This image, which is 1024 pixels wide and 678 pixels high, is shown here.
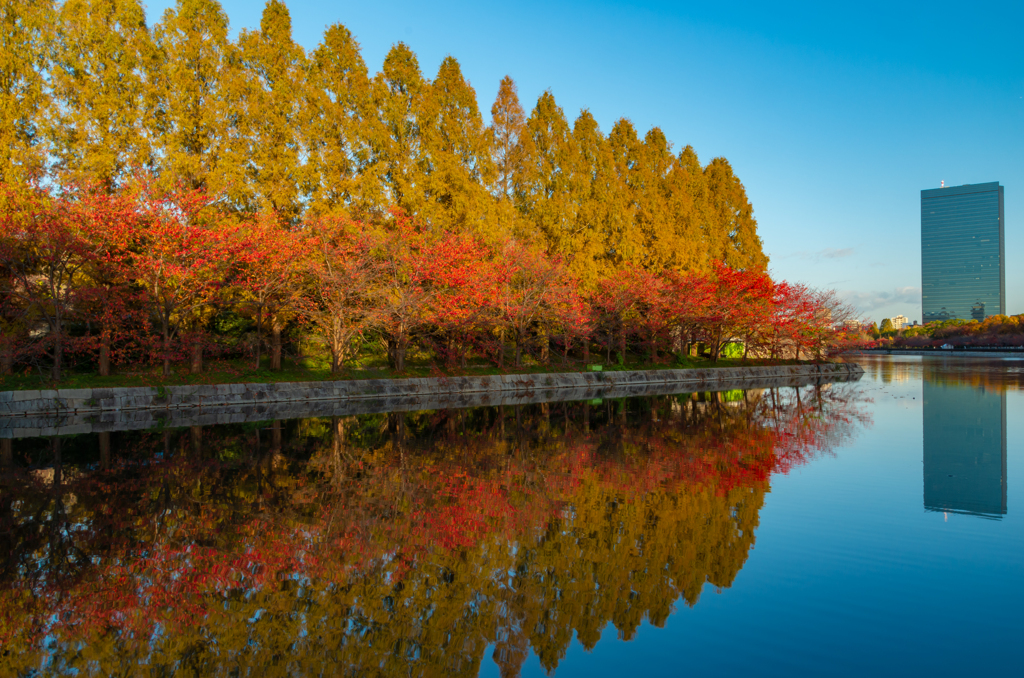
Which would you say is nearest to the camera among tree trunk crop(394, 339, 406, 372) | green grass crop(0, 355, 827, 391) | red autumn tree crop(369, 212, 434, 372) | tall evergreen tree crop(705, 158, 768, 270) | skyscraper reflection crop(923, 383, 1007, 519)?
skyscraper reflection crop(923, 383, 1007, 519)

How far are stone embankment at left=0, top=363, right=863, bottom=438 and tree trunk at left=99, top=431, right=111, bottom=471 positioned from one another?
1.17m

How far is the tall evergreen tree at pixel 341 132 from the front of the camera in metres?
23.5

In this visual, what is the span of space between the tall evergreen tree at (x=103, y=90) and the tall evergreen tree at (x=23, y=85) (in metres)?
0.41

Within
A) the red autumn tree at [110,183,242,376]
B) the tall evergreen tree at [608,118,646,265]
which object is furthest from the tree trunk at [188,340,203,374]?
the tall evergreen tree at [608,118,646,265]

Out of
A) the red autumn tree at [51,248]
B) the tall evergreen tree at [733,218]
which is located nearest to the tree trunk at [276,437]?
the red autumn tree at [51,248]

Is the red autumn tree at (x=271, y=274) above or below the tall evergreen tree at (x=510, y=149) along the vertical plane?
below

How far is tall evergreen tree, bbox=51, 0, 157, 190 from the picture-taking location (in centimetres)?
2006

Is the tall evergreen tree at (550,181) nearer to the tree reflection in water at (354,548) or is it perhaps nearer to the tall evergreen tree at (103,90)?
the tall evergreen tree at (103,90)

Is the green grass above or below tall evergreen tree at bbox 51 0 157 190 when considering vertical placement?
below

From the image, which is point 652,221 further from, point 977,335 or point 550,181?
point 977,335

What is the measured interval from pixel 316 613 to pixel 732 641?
8.93 feet

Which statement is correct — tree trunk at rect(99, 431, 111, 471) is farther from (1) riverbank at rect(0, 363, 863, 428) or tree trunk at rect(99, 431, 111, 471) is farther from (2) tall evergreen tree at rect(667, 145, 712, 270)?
(2) tall evergreen tree at rect(667, 145, 712, 270)

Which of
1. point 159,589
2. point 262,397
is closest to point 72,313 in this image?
point 262,397

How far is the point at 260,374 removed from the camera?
20391 millimetres
